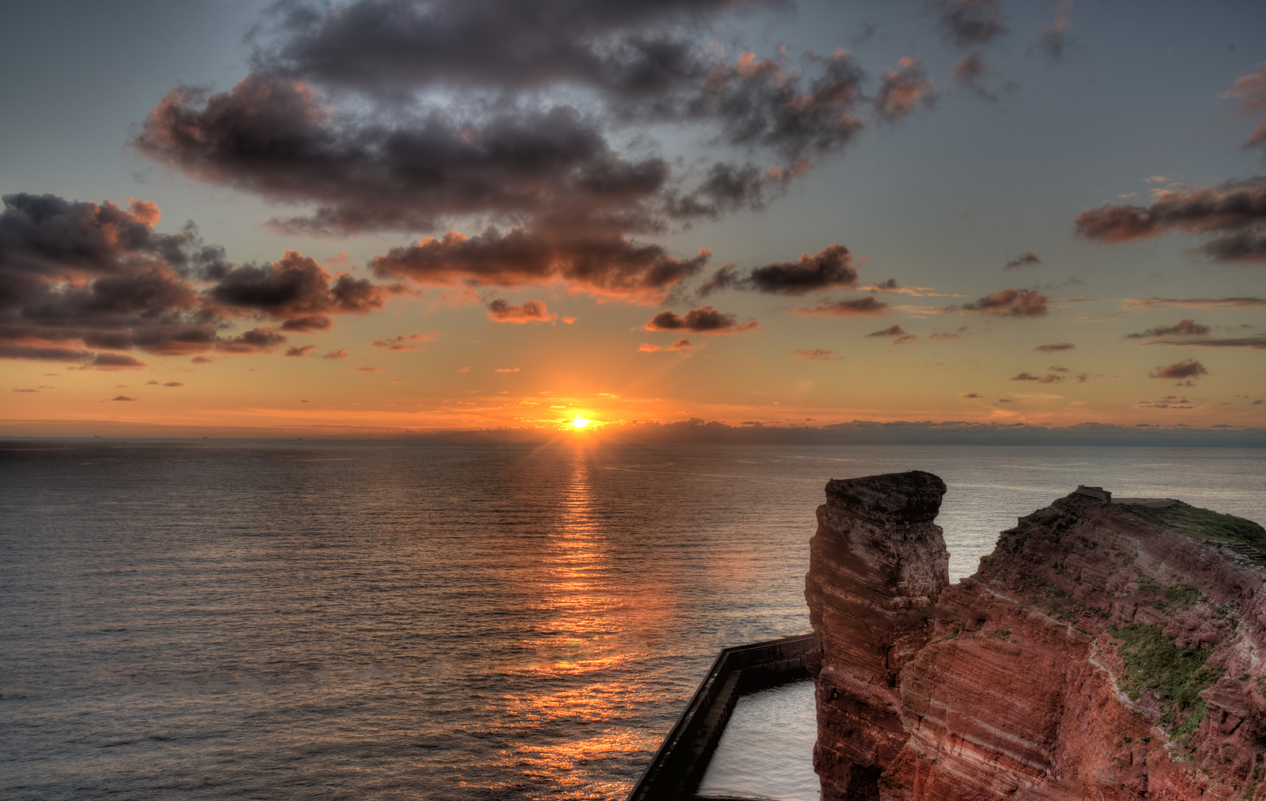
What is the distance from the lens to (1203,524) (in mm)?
10477

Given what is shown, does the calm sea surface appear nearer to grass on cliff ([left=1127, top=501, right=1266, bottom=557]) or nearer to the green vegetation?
the green vegetation

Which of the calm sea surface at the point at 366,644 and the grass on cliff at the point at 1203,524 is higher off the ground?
the grass on cliff at the point at 1203,524

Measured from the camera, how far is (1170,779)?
337 inches

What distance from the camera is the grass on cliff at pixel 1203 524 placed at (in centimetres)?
1003

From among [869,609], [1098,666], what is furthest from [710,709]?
[1098,666]

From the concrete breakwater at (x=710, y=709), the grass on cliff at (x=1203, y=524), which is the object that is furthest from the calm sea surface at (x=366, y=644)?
the grass on cliff at (x=1203, y=524)

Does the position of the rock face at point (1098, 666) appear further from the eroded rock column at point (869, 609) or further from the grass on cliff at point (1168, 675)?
the eroded rock column at point (869, 609)

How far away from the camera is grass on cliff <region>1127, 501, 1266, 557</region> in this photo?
10030 millimetres

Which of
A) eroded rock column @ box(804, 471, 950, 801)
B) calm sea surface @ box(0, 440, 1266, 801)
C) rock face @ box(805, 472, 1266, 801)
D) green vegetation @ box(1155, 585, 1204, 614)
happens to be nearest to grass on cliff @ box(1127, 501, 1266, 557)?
rock face @ box(805, 472, 1266, 801)

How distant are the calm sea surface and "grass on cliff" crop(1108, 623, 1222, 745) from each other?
24.1 metres

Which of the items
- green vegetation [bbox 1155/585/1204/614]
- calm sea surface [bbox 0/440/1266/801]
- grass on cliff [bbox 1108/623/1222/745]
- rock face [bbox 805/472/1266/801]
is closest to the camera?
rock face [bbox 805/472/1266/801]

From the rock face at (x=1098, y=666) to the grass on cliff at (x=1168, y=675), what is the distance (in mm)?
17

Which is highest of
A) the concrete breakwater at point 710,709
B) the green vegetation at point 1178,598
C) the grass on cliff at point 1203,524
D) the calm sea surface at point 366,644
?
the grass on cliff at point 1203,524

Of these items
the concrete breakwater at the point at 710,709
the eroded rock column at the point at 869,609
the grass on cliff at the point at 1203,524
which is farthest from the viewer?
the concrete breakwater at the point at 710,709
